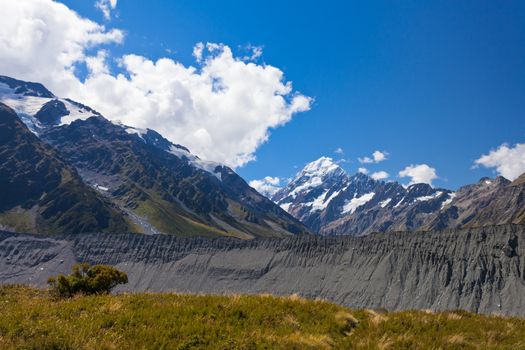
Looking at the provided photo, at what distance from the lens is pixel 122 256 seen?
185m

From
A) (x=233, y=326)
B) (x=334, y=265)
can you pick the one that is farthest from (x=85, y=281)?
(x=334, y=265)

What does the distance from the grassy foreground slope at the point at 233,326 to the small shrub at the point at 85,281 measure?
10331 millimetres

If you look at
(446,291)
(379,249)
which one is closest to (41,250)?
(379,249)

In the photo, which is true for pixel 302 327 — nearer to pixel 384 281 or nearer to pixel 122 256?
pixel 384 281

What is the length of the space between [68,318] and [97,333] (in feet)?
6.45

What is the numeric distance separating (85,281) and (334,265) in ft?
382

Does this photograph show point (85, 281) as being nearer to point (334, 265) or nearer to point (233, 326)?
point (233, 326)

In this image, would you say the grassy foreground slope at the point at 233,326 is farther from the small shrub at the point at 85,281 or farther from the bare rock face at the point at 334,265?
the bare rock face at the point at 334,265

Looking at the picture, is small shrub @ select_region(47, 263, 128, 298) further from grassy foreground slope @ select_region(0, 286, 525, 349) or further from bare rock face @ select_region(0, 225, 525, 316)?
bare rock face @ select_region(0, 225, 525, 316)

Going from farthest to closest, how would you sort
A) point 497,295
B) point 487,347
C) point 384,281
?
1. point 384,281
2. point 497,295
3. point 487,347

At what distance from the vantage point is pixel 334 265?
454 feet

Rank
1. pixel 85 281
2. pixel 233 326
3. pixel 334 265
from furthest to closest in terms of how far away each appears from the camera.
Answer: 1. pixel 334 265
2. pixel 85 281
3. pixel 233 326

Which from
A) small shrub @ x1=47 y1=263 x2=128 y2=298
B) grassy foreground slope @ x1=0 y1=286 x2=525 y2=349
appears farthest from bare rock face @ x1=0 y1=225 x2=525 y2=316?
grassy foreground slope @ x1=0 y1=286 x2=525 y2=349

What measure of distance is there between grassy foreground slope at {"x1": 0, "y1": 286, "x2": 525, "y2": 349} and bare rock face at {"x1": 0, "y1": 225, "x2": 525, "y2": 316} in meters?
83.2
